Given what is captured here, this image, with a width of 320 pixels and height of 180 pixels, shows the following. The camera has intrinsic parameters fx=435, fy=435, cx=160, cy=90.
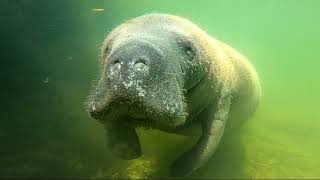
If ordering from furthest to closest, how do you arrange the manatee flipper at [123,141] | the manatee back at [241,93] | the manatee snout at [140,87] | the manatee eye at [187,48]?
1. the manatee back at [241,93]
2. the manatee flipper at [123,141]
3. the manatee eye at [187,48]
4. the manatee snout at [140,87]

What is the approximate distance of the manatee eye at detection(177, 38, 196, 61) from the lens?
4.57m

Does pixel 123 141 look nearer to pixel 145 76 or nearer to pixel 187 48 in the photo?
pixel 187 48

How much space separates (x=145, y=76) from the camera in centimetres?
360

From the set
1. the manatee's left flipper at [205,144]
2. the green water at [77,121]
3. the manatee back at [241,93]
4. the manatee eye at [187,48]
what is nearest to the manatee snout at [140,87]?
the manatee eye at [187,48]

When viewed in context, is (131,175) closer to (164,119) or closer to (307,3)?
(164,119)

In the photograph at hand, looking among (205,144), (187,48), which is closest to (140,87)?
(187,48)

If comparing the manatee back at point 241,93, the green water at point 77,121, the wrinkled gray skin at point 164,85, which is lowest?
the green water at point 77,121

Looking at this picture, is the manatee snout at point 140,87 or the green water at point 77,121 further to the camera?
the green water at point 77,121

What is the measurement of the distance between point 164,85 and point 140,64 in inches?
12.7

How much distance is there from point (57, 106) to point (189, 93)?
3935 millimetres

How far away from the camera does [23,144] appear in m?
6.81

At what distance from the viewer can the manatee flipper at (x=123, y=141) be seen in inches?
205

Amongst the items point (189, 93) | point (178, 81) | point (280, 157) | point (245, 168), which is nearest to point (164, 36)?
point (178, 81)

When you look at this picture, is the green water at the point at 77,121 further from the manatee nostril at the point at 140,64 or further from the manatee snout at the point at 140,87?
the manatee nostril at the point at 140,64
